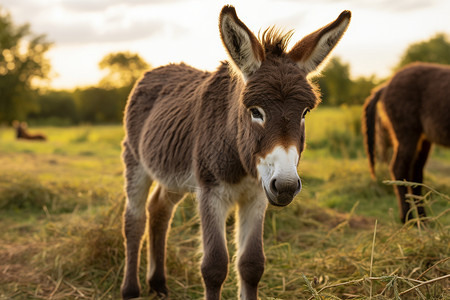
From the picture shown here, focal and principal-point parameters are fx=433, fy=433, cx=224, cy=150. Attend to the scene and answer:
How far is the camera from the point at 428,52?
3775cm

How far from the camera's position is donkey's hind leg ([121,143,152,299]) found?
4.03 m

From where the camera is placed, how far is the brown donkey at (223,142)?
251 centimetres

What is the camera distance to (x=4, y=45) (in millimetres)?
43562

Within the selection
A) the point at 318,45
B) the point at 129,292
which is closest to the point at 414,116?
the point at 318,45

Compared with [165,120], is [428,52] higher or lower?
higher

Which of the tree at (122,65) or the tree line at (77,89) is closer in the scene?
the tree line at (77,89)

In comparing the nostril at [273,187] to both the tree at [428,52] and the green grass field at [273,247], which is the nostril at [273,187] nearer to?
the green grass field at [273,247]

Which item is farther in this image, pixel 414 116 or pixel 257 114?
pixel 414 116

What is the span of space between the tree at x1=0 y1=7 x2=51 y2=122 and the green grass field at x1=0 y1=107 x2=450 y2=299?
38039 millimetres

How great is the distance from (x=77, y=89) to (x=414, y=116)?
5333 centimetres

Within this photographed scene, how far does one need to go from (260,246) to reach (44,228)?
3.40m

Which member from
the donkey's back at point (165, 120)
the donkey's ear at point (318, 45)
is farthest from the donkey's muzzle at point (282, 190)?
the donkey's back at point (165, 120)

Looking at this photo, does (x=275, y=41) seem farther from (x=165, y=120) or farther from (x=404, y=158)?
(x=404, y=158)

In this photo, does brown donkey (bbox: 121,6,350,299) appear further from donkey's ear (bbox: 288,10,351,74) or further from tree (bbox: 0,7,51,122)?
tree (bbox: 0,7,51,122)
